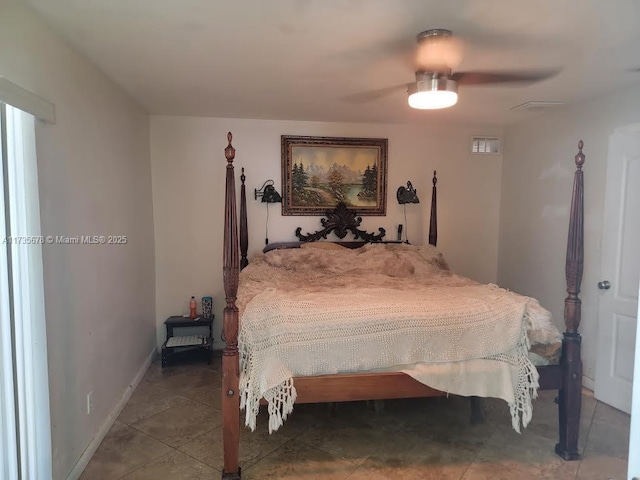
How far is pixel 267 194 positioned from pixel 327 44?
6.82 ft

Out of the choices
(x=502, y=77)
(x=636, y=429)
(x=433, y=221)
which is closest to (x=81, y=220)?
(x=636, y=429)

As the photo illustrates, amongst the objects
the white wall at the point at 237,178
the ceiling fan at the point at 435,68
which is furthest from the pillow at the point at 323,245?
the ceiling fan at the point at 435,68

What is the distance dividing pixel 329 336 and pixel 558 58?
2.07 metres

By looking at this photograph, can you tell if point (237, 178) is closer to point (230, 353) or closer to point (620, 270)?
point (230, 353)

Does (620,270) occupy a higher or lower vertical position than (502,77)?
lower

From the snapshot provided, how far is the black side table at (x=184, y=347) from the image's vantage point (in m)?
3.77

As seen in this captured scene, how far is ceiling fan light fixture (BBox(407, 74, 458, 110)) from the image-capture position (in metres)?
2.18

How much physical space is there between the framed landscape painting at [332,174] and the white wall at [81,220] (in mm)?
1515

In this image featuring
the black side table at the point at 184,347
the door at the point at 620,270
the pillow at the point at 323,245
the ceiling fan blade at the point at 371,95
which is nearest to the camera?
the door at the point at 620,270

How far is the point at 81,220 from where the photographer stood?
7.54 ft

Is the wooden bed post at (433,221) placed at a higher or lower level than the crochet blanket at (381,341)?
higher

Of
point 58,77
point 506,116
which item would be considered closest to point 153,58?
point 58,77

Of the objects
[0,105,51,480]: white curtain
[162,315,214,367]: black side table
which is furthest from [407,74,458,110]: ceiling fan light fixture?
[162,315,214,367]: black side table

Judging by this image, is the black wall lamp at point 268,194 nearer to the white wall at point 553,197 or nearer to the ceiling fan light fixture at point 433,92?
the ceiling fan light fixture at point 433,92
